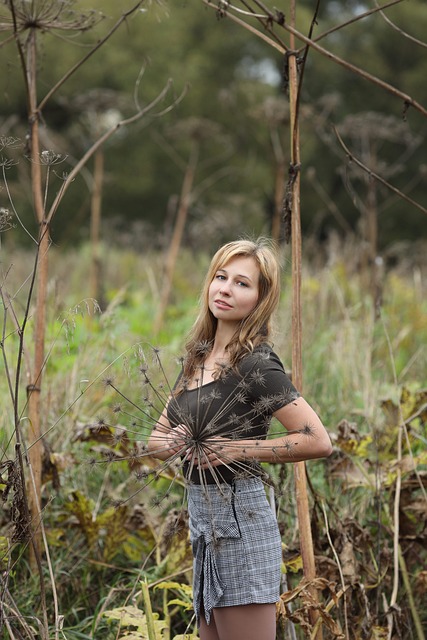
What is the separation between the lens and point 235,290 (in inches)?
105

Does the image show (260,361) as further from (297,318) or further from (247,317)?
(297,318)

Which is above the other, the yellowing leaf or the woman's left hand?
the woman's left hand

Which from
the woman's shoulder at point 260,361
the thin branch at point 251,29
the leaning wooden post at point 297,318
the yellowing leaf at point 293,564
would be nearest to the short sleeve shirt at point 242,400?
the woman's shoulder at point 260,361

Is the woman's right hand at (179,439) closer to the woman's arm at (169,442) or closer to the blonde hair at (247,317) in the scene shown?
the woman's arm at (169,442)

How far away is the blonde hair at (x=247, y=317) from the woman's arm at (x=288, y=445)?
10.4 inches

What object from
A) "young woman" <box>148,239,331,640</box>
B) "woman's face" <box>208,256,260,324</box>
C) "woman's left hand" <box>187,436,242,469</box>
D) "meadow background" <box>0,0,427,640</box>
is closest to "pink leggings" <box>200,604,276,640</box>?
"young woman" <box>148,239,331,640</box>

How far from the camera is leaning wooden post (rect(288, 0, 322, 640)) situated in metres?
2.82

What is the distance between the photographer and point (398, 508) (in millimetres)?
3504

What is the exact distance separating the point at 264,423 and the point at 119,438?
46 centimetres

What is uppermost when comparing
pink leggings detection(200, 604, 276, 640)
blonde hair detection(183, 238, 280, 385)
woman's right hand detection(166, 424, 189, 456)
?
blonde hair detection(183, 238, 280, 385)

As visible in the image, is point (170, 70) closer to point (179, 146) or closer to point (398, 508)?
point (179, 146)

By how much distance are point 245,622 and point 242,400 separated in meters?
0.70

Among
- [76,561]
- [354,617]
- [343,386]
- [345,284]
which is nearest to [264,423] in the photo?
[354,617]

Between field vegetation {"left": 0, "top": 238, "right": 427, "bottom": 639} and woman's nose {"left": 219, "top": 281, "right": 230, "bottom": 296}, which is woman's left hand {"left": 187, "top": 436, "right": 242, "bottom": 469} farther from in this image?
woman's nose {"left": 219, "top": 281, "right": 230, "bottom": 296}
